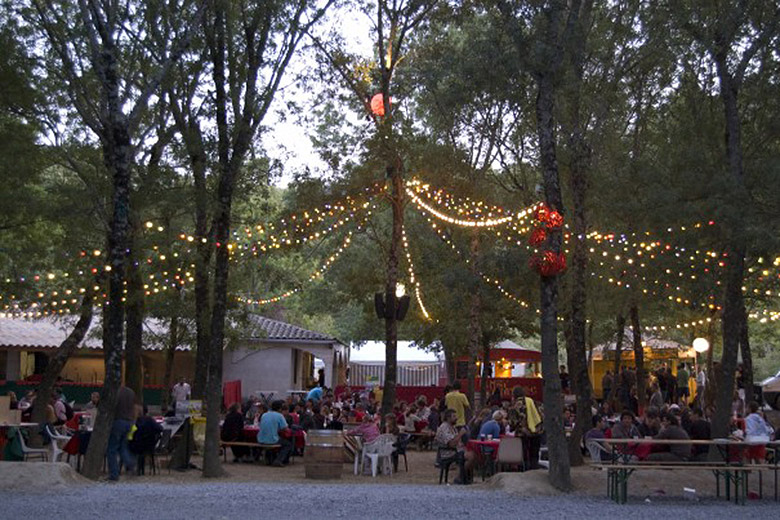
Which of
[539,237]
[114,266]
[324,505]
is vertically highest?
[539,237]

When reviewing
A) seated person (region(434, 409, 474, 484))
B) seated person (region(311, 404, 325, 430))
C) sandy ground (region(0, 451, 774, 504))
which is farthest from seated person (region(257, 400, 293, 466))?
seated person (region(434, 409, 474, 484))

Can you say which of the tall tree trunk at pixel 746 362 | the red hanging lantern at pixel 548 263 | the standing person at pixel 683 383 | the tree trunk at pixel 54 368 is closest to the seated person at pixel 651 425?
the red hanging lantern at pixel 548 263

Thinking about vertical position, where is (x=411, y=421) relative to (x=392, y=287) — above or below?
below

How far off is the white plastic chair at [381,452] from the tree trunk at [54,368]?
624 centimetres

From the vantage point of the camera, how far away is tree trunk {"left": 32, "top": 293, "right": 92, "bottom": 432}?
746 inches

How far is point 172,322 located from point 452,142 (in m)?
8.11

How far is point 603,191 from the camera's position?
19.3 metres

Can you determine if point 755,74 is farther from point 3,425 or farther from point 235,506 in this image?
point 3,425

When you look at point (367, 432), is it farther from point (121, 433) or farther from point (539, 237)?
point (539, 237)

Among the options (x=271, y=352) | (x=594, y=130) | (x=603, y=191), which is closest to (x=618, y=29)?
(x=594, y=130)

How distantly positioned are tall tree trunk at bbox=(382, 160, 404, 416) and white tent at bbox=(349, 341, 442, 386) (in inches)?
800

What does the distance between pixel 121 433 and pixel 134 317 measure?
14.9 feet

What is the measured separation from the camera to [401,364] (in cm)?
4212

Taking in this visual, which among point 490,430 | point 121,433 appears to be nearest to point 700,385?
point 490,430
